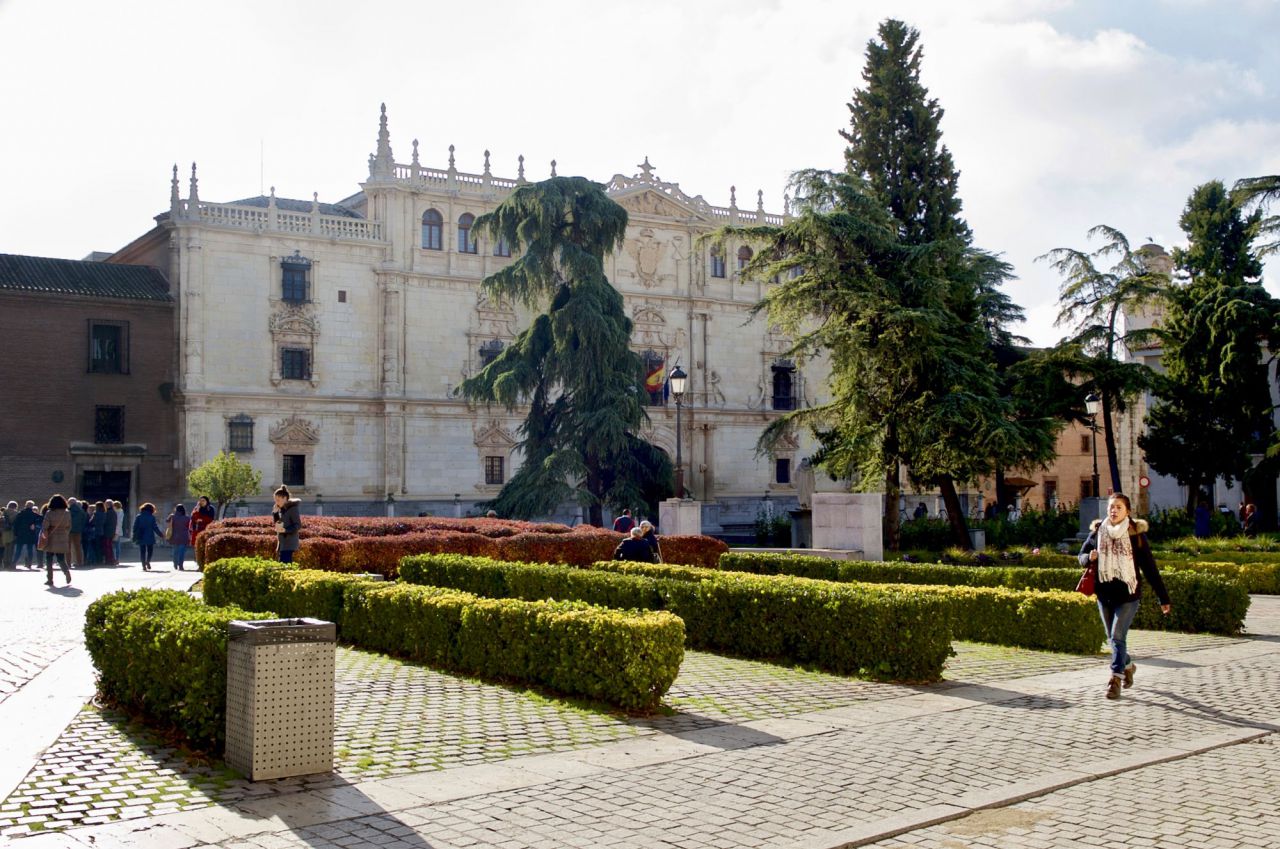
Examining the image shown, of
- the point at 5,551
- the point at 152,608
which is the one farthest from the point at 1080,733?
the point at 5,551

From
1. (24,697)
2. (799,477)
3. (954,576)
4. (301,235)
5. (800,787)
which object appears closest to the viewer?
(800,787)

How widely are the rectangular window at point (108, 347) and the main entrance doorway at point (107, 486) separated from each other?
136 inches

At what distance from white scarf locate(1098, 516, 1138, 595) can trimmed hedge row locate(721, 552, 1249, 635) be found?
9.15 feet

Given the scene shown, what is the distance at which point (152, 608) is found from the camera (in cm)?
907

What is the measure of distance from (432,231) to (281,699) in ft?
133

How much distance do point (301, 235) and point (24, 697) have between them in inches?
1410

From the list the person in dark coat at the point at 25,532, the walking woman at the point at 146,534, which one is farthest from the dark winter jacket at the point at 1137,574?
the person in dark coat at the point at 25,532

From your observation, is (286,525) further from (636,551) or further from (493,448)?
(493,448)

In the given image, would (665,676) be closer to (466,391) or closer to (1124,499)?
(1124,499)

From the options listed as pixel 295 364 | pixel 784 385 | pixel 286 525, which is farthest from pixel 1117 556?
pixel 784 385

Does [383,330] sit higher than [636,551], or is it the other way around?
[383,330]

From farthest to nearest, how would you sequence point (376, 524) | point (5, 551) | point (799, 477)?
point (799, 477) < point (5, 551) < point (376, 524)

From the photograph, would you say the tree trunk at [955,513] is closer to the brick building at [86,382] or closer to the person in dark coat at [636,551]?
the person in dark coat at [636,551]

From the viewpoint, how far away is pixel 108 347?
39.9m
